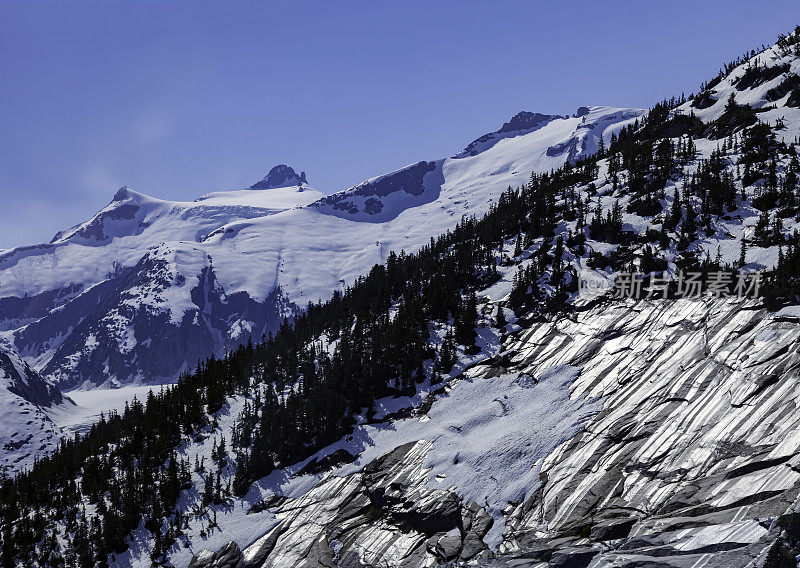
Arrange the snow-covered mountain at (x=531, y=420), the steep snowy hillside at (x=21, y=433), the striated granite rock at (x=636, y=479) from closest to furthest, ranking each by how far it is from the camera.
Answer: the striated granite rock at (x=636, y=479), the snow-covered mountain at (x=531, y=420), the steep snowy hillside at (x=21, y=433)

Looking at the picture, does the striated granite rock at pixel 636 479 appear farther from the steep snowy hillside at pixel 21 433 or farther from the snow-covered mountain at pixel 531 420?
the steep snowy hillside at pixel 21 433

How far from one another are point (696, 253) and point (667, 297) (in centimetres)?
991

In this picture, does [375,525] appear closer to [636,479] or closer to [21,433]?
[636,479]

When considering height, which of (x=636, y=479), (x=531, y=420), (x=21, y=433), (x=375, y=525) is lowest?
(x=21, y=433)

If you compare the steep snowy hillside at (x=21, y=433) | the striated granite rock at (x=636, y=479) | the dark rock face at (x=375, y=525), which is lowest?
the steep snowy hillside at (x=21, y=433)

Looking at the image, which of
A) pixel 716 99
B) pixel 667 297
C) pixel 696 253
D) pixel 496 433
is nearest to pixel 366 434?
Answer: pixel 496 433

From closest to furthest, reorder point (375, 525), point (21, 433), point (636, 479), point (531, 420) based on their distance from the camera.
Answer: point (636, 479) → point (375, 525) → point (531, 420) → point (21, 433)

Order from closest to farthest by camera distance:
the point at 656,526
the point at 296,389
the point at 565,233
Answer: the point at 656,526 → the point at 296,389 → the point at 565,233

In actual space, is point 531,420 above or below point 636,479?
above

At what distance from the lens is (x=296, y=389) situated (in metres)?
64.5

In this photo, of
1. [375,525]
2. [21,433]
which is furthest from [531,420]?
[21,433]

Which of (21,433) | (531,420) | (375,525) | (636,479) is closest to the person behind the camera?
(636,479)

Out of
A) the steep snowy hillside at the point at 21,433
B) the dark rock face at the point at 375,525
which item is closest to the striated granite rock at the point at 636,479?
the dark rock face at the point at 375,525

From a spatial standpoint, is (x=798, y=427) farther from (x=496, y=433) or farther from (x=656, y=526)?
(x=496, y=433)
